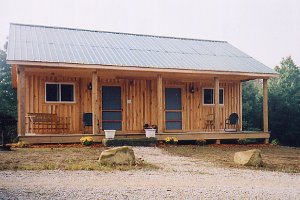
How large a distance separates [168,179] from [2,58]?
88.6 feet

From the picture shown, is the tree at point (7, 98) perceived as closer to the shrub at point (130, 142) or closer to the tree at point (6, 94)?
the tree at point (6, 94)

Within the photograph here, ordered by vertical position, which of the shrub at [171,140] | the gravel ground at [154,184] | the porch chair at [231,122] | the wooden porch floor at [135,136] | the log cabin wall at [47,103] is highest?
the log cabin wall at [47,103]

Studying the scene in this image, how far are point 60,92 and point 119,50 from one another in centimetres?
319

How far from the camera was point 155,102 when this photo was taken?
56.7 ft

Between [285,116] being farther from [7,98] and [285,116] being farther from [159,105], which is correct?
[7,98]

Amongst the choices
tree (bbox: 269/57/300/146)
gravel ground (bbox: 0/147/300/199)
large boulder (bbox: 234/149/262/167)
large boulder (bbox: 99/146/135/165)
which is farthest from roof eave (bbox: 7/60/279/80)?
tree (bbox: 269/57/300/146)

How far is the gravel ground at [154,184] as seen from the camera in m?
5.45

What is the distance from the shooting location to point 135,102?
17.0 m

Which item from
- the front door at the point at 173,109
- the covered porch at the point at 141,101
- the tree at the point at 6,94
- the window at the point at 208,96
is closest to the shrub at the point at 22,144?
the covered porch at the point at 141,101

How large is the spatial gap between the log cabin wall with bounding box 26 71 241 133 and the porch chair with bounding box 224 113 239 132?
299 mm

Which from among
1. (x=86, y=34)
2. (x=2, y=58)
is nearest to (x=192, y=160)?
(x=86, y=34)

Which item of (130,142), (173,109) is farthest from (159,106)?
(173,109)

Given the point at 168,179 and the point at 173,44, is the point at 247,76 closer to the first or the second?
Result: the point at 173,44

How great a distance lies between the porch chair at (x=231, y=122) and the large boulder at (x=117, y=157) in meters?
9.64
